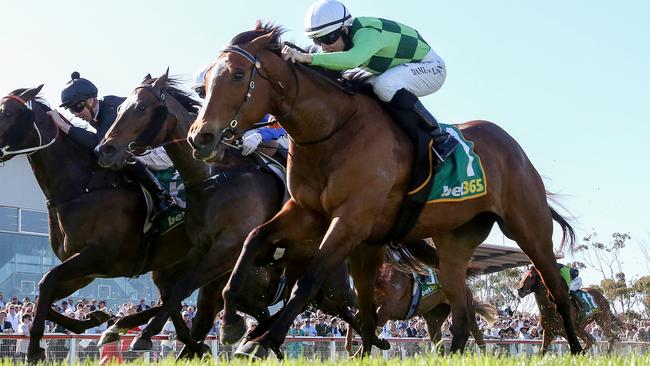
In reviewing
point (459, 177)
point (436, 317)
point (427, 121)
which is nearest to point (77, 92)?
point (427, 121)

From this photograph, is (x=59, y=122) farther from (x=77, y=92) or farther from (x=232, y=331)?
(x=232, y=331)

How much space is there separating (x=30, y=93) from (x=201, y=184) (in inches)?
78.6

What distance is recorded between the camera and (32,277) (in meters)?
27.9

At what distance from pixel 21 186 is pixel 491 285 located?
107 ft

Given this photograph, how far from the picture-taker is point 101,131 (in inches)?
338

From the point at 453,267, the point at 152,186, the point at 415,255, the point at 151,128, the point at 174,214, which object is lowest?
the point at 453,267

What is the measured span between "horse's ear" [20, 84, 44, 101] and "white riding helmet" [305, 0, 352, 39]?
330 centimetres

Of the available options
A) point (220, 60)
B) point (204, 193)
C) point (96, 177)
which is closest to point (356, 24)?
point (220, 60)

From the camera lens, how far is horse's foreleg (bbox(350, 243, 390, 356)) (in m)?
7.08

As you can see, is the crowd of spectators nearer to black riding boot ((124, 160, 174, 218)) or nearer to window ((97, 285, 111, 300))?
window ((97, 285, 111, 300))

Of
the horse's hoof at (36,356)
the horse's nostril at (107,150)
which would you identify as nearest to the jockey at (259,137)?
the horse's nostril at (107,150)

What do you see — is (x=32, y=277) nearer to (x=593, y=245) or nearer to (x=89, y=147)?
(x=89, y=147)

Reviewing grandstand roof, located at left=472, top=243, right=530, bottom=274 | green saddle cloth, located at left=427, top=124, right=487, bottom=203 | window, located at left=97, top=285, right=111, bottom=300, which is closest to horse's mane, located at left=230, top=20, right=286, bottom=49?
green saddle cloth, located at left=427, top=124, right=487, bottom=203

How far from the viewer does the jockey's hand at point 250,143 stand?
26.1 ft
